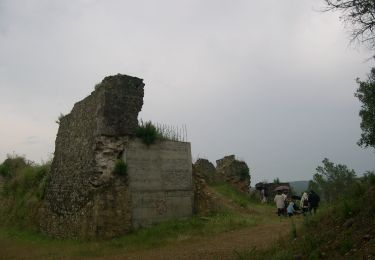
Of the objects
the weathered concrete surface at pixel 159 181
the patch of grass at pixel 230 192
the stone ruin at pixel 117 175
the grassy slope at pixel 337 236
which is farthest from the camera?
the patch of grass at pixel 230 192

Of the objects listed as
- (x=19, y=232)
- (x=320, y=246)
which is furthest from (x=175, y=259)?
(x=19, y=232)

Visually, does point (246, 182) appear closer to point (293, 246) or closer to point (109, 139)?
point (109, 139)

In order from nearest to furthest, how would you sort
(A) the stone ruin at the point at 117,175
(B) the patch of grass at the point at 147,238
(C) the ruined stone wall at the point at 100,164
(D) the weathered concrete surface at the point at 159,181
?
(B) the patch of grass at the point at 147,238
(C) the ruined stone wall at the point at 100,164
(A) the stone ruin at the point at 117,175
(D) the weathered concrete surface at the point at 159,181

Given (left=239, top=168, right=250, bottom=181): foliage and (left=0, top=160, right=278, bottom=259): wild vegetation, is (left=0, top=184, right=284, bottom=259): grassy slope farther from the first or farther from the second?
(left=239, top=168, right=250, bottom=181): foliage

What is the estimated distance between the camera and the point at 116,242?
1155 cm

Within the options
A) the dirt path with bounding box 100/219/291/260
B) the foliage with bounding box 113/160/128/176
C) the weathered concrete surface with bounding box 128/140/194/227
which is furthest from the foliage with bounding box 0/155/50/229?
→ the dirt path with bounding box 100/219/291/260

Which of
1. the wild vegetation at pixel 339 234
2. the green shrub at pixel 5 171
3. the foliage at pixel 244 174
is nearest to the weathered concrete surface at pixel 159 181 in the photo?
the wild vegetation at pixel 339 234

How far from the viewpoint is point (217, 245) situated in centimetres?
1018

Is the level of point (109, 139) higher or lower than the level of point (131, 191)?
higher

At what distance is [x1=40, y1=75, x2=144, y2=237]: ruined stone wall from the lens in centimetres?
1236

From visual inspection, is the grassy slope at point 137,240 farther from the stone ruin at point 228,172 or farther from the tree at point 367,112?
the stone ruin at point 228,172

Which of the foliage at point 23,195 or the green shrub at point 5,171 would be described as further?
the green shrub at point 5,171

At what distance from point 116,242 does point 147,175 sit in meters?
2.54

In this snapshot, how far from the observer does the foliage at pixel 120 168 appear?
12.8m
